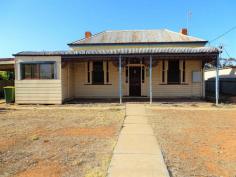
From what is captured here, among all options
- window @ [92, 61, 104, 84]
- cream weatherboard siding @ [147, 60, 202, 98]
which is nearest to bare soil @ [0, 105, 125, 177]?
window @ [92, 61, 104, 84]

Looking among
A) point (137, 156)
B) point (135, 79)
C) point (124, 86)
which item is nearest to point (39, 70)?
point (124, 86)

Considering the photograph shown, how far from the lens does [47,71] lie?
17.7m

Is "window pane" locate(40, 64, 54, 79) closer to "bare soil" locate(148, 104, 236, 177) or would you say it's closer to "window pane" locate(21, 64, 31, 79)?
"window pane" locate(21, 64, 31, 79)

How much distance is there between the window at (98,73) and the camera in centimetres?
2077

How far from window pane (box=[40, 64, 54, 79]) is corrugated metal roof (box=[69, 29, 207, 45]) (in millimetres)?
5660

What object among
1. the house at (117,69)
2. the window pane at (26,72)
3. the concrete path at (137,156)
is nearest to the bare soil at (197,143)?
the concrete path at (137,156)

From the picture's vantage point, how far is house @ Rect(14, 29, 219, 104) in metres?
17.6

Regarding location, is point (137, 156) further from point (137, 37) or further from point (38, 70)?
point (137, 37)

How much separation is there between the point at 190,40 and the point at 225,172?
17.8m

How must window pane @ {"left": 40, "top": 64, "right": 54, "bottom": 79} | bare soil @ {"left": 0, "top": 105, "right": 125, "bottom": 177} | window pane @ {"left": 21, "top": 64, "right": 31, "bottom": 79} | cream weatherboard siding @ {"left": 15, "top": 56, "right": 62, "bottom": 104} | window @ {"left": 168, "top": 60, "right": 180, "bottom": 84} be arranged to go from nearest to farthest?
1. bare soil @ {"left": 0, "top": 105, "right": 125, "bottom": 177}
2. cream weatherboard siding @ {"left": 15, "top": 56, "right": 62, "bottom": 104}
3. window pane @ {"left": 40, "top": 64, "right": 54, "bottom": 79}
4. window pane @ {"left": 21, "top": 64, "right": 31, "bottom": 79}
5. window @ {"left": 168, "top": 60, "right": 180, "bottom": 84}

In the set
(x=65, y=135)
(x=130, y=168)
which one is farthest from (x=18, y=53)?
(x=130, y=168)

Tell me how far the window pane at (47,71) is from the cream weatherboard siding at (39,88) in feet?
1.11

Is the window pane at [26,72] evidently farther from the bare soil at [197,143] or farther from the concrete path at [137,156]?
the concrete path at [137,156]

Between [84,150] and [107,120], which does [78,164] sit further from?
[107,120]
